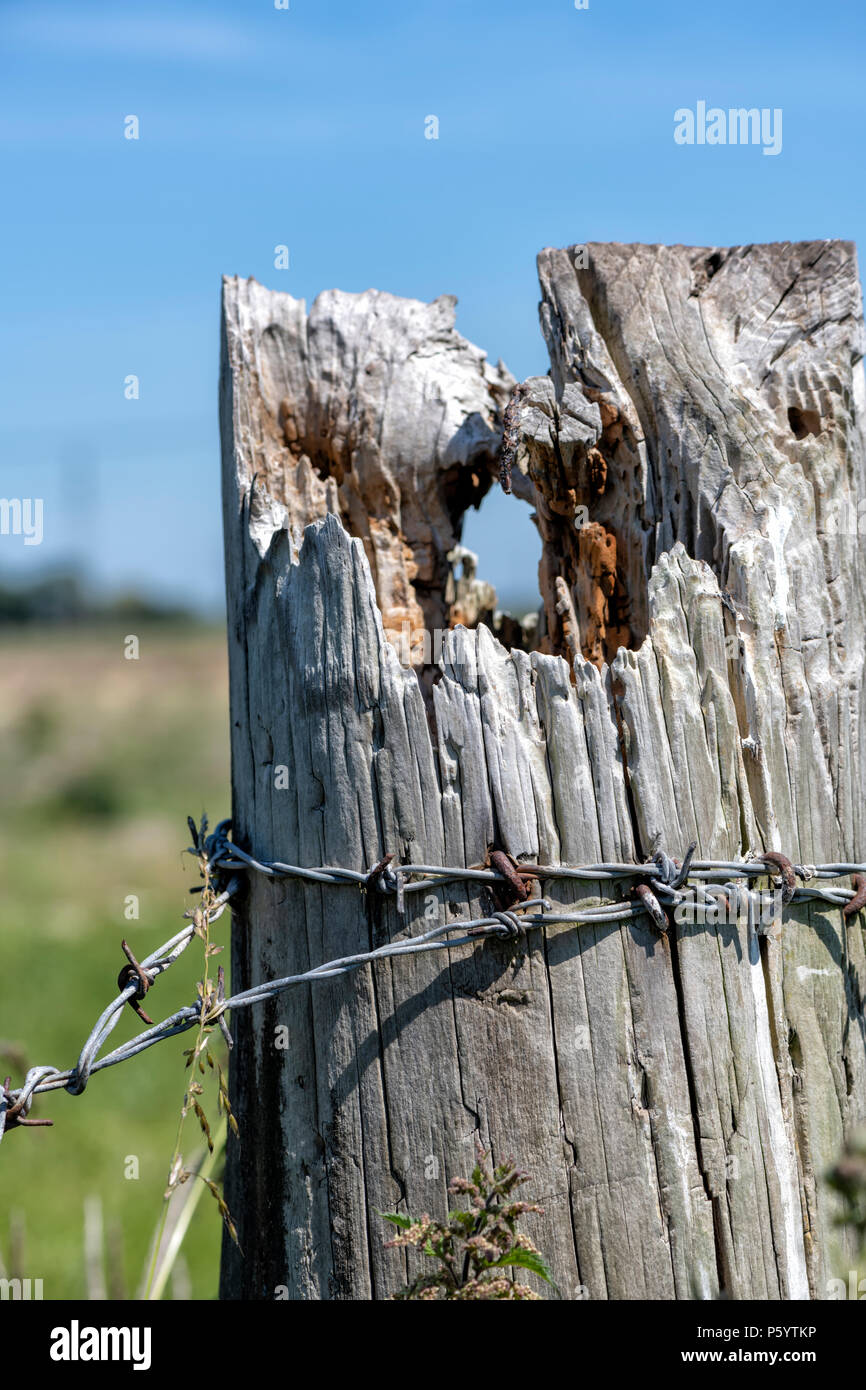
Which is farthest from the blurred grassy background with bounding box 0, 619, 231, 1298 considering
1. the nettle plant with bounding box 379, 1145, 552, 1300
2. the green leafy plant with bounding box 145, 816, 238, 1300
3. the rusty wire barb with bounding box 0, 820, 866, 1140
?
the nettle plant with bounding box 379, 1145, 552, 1300

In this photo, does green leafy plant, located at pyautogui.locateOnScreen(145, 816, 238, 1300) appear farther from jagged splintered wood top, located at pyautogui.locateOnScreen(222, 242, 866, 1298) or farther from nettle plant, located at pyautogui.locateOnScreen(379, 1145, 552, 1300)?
nettle plant, located at pyautogui.locateOnScreen(379, 1145, 552, 1300)

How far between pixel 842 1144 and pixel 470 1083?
0.83 metres

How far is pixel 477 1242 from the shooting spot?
1903mm

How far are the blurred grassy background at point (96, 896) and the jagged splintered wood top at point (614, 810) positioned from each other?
0.58 meters

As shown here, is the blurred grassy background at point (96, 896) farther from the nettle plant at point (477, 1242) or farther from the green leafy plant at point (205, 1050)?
the nettle plant at point (477, 1242)

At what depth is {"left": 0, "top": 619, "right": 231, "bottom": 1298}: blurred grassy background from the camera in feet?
20.4

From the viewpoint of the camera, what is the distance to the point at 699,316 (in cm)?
259

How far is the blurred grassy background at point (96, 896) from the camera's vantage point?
20.4 feet

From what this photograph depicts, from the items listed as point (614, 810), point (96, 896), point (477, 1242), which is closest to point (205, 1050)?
point (477, 1242)

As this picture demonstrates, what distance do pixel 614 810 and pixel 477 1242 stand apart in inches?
32.6

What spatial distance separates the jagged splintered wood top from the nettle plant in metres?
0.14

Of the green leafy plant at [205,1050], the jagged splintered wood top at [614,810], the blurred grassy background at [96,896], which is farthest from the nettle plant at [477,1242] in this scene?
the blurred grassy background at [96,896]
